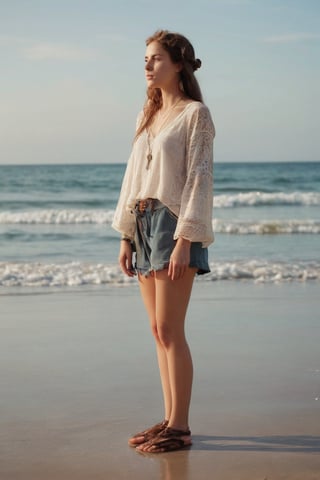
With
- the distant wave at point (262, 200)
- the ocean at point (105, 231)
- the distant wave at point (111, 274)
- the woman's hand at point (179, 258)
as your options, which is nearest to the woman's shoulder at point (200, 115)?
the woman's hand at point (179, 258)

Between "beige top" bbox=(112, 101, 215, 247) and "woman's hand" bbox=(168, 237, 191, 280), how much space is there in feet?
0.09

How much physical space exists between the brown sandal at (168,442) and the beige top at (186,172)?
2.44ft

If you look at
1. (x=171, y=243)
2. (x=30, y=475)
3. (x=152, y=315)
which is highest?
(x=171, y=243)

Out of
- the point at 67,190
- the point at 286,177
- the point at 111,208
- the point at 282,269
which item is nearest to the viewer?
the point at 282,269

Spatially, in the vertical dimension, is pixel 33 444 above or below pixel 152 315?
below

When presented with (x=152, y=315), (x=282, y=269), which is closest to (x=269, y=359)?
(x=152, y=315)

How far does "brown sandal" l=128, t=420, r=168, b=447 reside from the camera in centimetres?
378

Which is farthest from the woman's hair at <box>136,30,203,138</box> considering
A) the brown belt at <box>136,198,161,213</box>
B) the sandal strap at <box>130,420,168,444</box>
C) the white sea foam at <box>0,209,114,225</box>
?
the white sea foam at <box>0,209,114,225</box>

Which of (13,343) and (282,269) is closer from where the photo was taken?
(13,343)

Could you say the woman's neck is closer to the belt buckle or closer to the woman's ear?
the woman's ear

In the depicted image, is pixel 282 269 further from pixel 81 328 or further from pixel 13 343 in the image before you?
pixel 13 343

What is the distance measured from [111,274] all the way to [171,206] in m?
5.36

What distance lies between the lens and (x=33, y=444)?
12.5 feet

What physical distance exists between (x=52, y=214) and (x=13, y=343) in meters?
13.5
